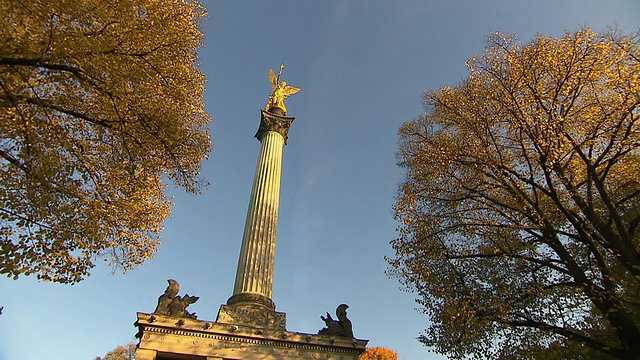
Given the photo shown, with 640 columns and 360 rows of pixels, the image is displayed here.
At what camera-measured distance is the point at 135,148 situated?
10.1 meters

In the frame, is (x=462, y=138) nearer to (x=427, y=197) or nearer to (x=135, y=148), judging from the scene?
(x=427, y=197)

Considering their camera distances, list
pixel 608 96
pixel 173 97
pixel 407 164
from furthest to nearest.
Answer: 1. pixel 407 164
2. pixel 608 96
3. pixel 173 97

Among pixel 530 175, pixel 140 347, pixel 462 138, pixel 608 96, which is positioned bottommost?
pixel 140 347

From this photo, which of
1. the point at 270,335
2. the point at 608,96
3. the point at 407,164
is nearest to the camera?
the point at 608,96

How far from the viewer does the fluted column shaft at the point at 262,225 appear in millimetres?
17469

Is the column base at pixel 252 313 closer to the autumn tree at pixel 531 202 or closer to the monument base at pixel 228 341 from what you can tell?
the monument base at pixel 228 341

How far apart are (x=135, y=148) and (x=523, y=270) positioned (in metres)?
12.4

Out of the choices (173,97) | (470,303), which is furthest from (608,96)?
(173,97)

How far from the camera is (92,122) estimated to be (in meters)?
9.58

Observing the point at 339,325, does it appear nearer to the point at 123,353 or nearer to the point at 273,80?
the point at 273,80

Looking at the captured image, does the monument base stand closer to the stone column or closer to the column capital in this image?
the stone column

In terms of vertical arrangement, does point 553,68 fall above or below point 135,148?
above

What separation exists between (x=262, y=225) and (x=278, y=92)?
10.3 m

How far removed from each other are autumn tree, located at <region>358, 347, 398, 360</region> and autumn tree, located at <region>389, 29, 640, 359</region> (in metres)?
33.8
